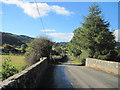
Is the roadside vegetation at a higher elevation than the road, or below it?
higher

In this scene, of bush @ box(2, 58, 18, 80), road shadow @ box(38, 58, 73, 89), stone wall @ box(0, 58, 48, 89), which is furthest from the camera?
bush @ box(2, 58, 18, 80)

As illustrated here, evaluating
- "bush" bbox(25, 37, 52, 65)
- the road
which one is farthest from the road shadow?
"bush" bbox(25, 37, 52, 65)

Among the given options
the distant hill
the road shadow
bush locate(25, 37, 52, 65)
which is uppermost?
the distant hill

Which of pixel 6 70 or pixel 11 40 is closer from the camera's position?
pixel 6 70

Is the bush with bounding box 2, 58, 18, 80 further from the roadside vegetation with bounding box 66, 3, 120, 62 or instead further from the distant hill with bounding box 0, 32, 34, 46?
the roadside vegetation with bounding box 66, 3, 120, 62

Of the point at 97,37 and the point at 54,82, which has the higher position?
the point at 97,37

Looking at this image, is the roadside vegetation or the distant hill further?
the distant hill

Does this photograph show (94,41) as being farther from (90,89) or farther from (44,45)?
(90,89)

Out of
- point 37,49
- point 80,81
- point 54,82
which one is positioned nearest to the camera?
point 54,82

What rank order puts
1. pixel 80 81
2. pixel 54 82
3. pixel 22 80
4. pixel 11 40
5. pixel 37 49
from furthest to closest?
pixel 11 40 → pixel 37 49 → pixel 80 81 → pixel 54 82 → pixel 22 80

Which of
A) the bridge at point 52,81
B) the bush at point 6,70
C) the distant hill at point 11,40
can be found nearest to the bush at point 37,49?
the distant hill at point 11,40

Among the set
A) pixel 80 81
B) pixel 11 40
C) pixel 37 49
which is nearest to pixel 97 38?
pixel 37 49

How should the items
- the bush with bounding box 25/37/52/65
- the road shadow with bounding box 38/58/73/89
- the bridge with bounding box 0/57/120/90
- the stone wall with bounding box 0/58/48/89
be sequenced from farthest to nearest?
1. the bush with bounding box 25/37/52/65
2. the road shadow with bounding box 38/58/73/89
3. the bridge with bounding box 0/57/120/90
4. the stone wall with bounding box 0/58/48/89

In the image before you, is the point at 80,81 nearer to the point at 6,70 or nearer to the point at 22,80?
the point at 22,80
